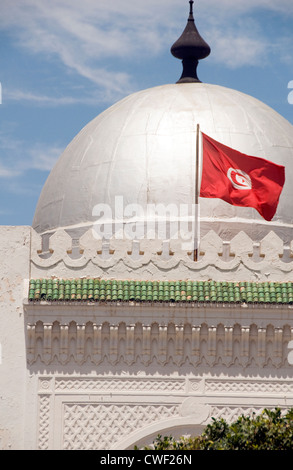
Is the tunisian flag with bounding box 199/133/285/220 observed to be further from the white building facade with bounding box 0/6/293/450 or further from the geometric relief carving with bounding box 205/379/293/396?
the geometric relief carving with bounding box 205/379/293/396

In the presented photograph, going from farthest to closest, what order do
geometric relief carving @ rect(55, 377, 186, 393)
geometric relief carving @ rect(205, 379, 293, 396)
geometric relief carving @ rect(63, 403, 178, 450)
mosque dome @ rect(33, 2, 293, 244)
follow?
mosque dome @ rect(33, 2, 293, 244)
geometric relief carving @ rect(205, 379, 293, 396)
geometric relief carving @ rect(55, 377, 186, 393)
geometric relief carving @ rect(63, 403, 178, 450)

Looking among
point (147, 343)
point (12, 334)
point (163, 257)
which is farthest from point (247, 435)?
point (12, 334)

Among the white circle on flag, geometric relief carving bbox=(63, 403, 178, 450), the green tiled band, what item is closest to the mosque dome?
the white circle on flag

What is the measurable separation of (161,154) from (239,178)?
10.8 ft

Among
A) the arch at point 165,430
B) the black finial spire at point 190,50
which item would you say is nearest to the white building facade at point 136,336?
the arch at point 165,430

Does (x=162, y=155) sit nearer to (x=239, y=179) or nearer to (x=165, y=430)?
(x=239, y=179)

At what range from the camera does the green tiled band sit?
32.3 meters

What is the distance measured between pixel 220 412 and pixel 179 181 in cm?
667

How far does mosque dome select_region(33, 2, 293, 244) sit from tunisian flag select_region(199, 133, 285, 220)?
1.71 metres

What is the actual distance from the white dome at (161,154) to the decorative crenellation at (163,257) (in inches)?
116

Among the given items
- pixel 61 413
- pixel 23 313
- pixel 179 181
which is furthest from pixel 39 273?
pixel 179 181

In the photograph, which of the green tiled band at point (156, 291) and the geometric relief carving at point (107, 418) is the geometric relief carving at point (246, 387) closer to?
the geometric relief carving at point (107, 418)

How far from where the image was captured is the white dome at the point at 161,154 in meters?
36.6

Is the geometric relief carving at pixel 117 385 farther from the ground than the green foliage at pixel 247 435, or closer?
farther from the ground
